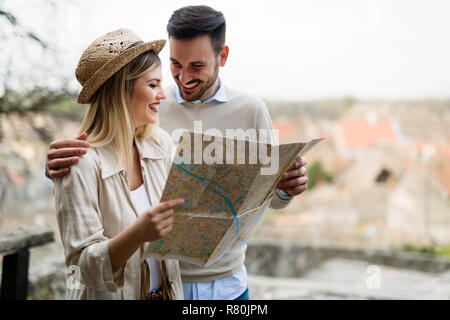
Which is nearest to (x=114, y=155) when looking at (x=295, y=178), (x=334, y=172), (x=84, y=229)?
(x=84, y=229)

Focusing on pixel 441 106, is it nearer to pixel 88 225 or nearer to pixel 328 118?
pixel 328 118

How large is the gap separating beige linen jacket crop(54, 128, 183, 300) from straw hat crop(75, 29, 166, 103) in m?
0.16

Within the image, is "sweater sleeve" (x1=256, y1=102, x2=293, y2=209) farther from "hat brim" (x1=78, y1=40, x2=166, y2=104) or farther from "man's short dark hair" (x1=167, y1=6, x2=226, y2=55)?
"hat brim" (x1=78, y1=40, x2=166, y2=104)

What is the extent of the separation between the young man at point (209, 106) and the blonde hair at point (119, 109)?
0.48 feet

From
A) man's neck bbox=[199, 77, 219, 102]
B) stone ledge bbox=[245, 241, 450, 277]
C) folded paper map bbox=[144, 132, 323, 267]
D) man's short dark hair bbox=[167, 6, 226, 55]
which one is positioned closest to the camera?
folded paper map bbox=[144, 132, 323, 267]

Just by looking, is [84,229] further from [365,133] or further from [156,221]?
[365,133]

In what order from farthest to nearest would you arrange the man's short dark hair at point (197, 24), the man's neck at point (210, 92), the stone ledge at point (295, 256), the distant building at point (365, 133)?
the distant building at point (365, 133) < the stone ledge at point (295, 256) < the man's neck at point (210, 92) < the man's short dark hair at point (197, 24)

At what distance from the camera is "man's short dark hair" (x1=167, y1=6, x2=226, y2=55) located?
1.13 meters

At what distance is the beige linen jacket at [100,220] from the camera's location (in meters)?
0.86

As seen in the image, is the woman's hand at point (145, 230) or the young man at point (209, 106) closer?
the woman's hand at point (145, 230)

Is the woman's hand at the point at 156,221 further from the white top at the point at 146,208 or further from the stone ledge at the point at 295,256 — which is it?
the stone ledge at the point at 295,256

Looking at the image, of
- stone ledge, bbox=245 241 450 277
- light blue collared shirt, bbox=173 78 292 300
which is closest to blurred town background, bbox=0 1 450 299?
stone ledge, bbox=245 241 450 277

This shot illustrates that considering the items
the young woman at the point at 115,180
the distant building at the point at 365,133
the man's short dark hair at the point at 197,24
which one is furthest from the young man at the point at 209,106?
the distant building at the point at 365,133
